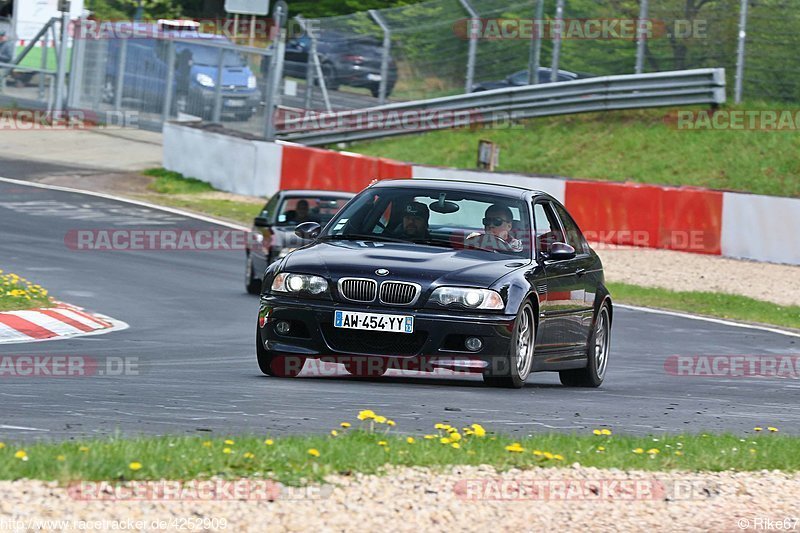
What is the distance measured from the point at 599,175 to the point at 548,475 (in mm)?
22025

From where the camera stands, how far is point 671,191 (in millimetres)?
22781

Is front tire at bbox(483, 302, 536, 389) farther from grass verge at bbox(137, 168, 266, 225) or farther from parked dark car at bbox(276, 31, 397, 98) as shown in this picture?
parked dark car at bbox(276, 31, 397, 98)

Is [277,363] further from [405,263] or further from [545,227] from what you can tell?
[545,227]

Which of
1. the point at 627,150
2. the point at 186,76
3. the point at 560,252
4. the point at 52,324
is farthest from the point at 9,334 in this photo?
the point at 186,76

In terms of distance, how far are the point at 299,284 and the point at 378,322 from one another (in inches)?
23.6

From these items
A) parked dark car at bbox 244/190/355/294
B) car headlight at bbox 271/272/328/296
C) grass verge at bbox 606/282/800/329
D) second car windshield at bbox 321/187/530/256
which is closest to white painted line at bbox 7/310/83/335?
second car windshield at bbox 321/187/530/256

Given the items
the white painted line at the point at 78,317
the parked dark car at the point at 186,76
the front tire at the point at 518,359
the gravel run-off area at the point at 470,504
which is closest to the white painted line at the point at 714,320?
the front tire at the point at 518,359

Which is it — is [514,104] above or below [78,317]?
above

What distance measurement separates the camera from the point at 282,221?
18750 millimetres

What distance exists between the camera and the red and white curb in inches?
490

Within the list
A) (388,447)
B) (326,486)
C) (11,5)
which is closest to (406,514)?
(326,486)

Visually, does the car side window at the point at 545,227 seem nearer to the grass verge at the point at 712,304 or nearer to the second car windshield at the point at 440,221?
the second car windshield at the point at 440,221

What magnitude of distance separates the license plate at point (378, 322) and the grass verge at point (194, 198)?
1717 centimetres

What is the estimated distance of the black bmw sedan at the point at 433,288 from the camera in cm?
938
